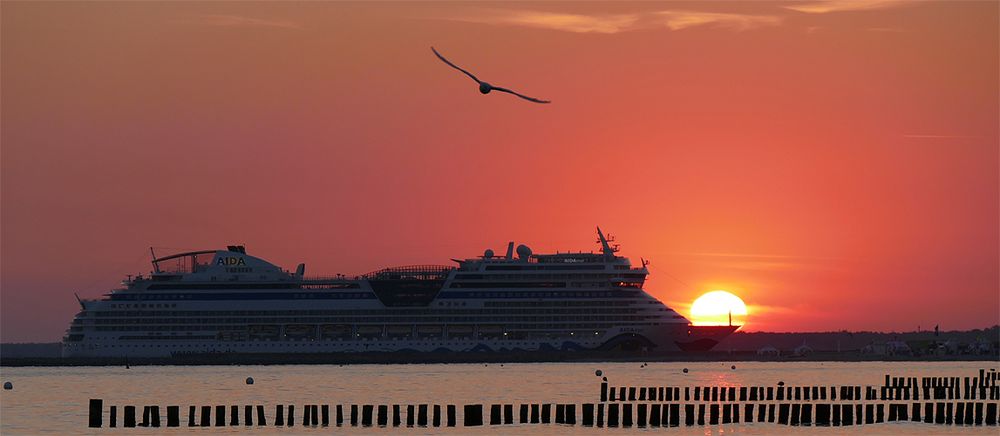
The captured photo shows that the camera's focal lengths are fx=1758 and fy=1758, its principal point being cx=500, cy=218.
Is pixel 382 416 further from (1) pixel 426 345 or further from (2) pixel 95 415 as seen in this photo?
(1) pixel 426 345

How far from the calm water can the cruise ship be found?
11.3 m

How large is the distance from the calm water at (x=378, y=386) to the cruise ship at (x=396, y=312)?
445 inches

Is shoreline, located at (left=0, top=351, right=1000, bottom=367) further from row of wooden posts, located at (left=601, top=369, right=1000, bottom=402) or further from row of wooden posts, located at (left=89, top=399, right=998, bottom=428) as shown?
row of wooden posts, located at (left=89, top=399, right=998, bottom=428)

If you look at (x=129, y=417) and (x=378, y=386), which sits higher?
(x=129, y=417)

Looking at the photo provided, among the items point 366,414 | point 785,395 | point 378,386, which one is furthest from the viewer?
point 378,386

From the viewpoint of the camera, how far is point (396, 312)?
18325cm

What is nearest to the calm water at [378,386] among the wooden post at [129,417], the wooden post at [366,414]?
the wooden post at [366,414]

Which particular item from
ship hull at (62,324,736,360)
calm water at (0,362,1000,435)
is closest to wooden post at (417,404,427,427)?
calm water at (0,362,1000,435)

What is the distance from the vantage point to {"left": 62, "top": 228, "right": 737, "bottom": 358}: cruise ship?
181750mm

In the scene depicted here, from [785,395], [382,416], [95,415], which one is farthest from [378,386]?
[95,415]

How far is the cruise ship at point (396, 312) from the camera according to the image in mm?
181750

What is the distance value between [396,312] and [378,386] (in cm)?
6576

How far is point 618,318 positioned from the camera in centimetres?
18212

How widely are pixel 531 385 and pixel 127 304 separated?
80097 millimetres
